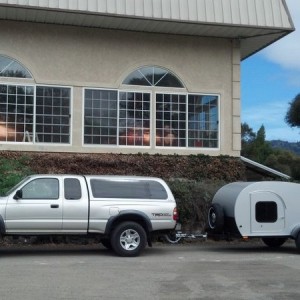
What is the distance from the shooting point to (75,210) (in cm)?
1298

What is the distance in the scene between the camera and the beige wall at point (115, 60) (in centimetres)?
1889

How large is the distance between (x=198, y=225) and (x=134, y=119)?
4.86 m

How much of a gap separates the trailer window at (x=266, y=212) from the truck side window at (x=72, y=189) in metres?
4.41

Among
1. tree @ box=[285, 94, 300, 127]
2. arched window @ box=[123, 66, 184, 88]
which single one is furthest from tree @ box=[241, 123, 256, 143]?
arched window @ box=[123, 66, 184, 88]

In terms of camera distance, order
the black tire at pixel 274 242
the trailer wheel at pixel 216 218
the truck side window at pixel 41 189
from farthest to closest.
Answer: the black tire at pixel 274 242, the trailer wheel at pixel 216 218, the truck side window at pixel 41 189

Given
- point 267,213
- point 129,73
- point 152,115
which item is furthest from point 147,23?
point 267,213

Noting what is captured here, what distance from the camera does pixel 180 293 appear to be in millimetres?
9016

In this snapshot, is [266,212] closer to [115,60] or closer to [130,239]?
[130,239]

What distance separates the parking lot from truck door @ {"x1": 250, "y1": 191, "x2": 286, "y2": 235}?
647mm

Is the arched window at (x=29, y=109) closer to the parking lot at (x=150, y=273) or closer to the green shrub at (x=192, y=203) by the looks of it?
the green shrub at (x=192, y=203)

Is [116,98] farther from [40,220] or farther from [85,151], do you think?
[40,220]

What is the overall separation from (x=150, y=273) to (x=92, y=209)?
2.77 meters

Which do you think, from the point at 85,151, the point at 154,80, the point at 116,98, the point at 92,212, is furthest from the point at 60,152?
the point at 92,212

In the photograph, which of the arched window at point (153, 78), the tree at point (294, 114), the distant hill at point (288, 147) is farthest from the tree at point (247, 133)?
the arched window at point (153, 78)
